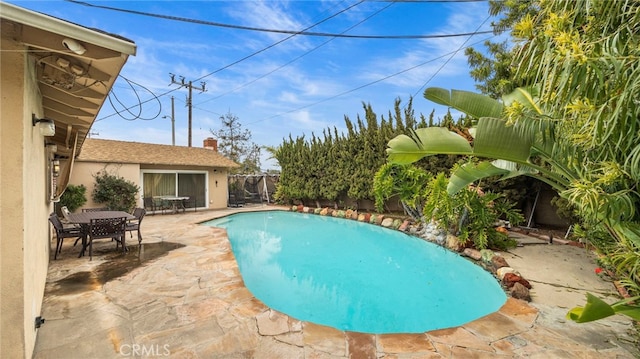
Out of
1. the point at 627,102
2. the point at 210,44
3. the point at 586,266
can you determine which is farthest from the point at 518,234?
the point at 210,44

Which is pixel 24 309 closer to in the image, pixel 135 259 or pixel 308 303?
pixel 308 303

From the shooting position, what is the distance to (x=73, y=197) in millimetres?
12344

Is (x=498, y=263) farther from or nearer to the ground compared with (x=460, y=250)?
farther from the ground

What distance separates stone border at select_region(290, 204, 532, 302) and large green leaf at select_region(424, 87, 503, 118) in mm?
3021

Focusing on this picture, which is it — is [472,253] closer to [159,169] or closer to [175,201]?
[175,201]

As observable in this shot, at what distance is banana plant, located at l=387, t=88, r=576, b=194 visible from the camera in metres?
3.45

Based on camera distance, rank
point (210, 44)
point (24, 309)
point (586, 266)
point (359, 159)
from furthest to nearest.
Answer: point (359, 159) < point (210, 44) < point (586, 266) < point (24, 309)

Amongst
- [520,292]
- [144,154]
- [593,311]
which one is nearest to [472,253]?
[520,292]

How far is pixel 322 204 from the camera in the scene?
18.3m

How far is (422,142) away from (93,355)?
5.24 metres

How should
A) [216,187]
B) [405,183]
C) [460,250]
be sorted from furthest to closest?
[216,187] → [405,183] → [460,250]

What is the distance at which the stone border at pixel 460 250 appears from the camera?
16.5ft

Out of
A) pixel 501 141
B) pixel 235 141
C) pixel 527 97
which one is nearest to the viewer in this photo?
pixel 501 141

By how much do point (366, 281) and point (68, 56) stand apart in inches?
241
